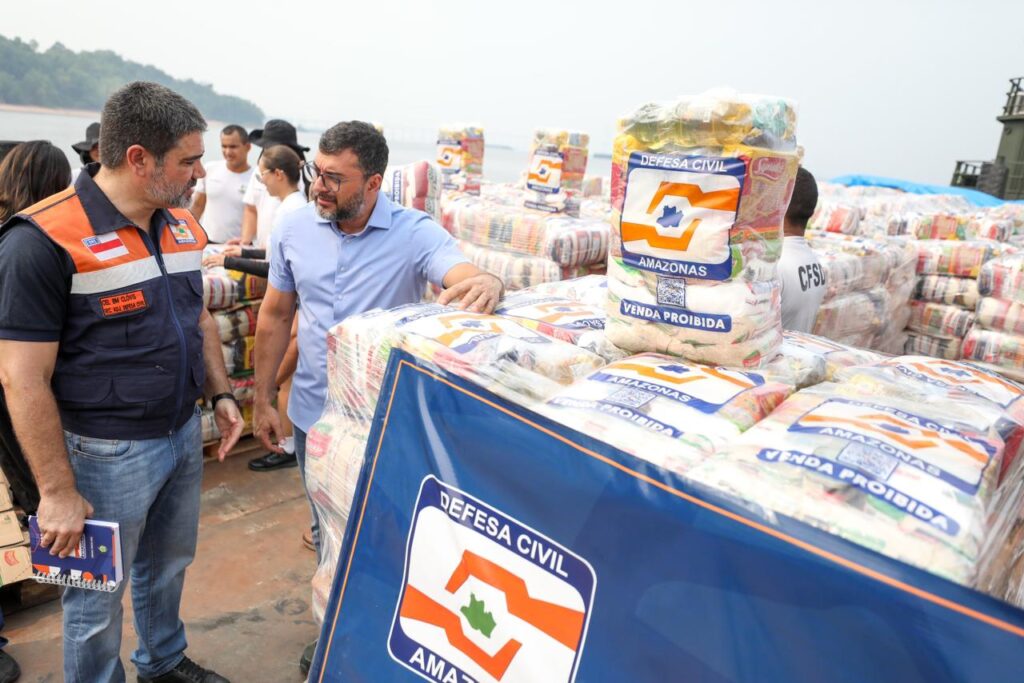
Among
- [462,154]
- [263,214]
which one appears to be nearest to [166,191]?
[263,214]

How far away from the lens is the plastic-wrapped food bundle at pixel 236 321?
4.17 meters

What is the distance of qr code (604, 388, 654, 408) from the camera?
1325 mm

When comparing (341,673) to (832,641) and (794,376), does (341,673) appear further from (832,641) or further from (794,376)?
(794,376)

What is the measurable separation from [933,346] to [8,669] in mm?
7184

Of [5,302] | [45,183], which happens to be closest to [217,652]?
[5,302]

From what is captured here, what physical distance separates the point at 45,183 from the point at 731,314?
8.35ft

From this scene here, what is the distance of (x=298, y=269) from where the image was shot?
2467mm

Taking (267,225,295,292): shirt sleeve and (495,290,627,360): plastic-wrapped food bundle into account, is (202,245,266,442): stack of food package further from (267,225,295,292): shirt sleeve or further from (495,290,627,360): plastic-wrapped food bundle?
(495,290,627,360): plastic-wrapped food bundle

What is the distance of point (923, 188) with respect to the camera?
15875mm

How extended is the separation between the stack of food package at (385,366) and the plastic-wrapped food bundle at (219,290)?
2.51m

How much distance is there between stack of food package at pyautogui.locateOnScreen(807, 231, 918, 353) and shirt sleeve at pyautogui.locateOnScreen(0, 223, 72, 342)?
414 cm

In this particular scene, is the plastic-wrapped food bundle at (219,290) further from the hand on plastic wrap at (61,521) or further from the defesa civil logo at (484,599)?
the defesa civil logo at (484,599)

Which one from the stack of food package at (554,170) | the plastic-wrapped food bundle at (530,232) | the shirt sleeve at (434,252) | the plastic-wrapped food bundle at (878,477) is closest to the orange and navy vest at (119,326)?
the shirt sleeve at (434,252)

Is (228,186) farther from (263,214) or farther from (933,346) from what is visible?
(933,346)
